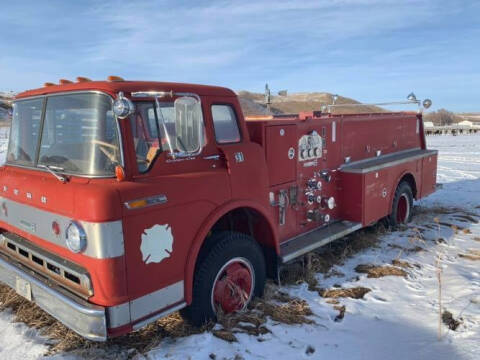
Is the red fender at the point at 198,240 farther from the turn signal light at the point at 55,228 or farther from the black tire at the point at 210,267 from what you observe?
the turn signal light at the point at 55,228

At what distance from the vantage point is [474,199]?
28.9 ft

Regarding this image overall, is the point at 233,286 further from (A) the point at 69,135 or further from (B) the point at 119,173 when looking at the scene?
(A) the point at 69,135

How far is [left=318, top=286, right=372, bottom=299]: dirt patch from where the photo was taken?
4.35 metres

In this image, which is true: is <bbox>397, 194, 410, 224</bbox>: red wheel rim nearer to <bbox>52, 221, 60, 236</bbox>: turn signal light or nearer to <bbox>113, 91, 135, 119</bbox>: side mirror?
<bbox>113, 91, 135, 119</bbox>: side mirror

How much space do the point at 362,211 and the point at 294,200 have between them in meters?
1.28

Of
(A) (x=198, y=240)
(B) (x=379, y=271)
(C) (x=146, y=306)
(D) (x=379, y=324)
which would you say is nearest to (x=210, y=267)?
(A) (x=198, y=240)

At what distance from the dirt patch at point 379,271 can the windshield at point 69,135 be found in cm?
344

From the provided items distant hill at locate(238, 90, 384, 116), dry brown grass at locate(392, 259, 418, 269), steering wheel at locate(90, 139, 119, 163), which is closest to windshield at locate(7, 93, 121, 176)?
steering wheel at locate(90, 139, 119, 163)

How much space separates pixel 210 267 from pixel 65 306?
3.87ft

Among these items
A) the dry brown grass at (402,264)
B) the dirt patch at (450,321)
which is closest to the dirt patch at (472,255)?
the dry brown grass at (402,264)

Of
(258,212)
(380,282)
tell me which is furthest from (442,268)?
(258,212)

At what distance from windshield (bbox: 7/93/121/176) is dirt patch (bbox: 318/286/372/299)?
2664 mm

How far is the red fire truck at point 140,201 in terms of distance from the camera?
9.22 ft

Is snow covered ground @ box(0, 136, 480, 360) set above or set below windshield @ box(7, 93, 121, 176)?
below
